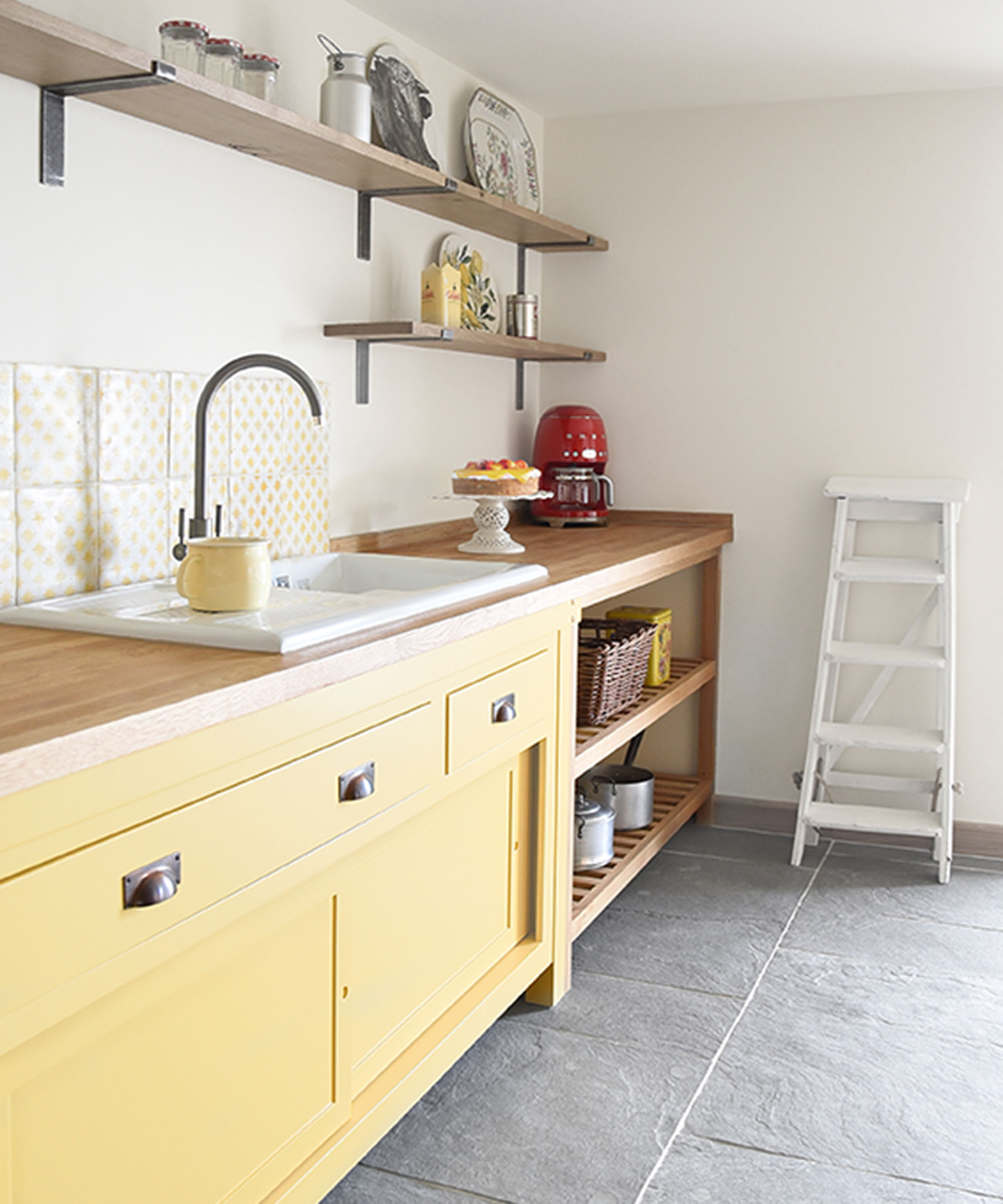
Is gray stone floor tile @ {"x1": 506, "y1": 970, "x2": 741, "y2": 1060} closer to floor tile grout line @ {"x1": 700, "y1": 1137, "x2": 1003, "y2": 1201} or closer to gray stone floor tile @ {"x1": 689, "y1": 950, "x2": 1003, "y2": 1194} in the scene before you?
gray stone floor tile @ {"x1": 689, "y1": 950, "x2": 1003, "y2": 1194}

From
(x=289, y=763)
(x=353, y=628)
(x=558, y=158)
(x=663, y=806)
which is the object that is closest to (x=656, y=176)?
(x=558, y=158)

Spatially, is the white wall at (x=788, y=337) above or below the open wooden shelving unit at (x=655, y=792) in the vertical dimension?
above

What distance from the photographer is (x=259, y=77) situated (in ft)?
7.61

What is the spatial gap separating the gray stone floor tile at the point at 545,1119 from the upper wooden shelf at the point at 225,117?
178 cm

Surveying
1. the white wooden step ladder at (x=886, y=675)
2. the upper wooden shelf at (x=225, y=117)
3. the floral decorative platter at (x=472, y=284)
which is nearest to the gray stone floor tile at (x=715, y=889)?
the white wooden step ladder at (x=886, y=675)

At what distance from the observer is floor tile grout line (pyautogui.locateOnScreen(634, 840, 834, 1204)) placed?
2062 mm

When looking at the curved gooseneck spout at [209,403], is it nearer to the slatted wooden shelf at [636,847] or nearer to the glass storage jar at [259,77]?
the glass storage jar at [259,77]

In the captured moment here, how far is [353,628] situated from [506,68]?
222 cm

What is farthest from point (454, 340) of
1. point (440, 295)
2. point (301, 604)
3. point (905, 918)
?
A: point (905, 918)

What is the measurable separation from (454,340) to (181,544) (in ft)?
3.09

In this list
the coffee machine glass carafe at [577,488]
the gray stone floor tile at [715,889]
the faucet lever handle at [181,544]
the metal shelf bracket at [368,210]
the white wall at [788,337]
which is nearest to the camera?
the faucet lever handle at [181,544]

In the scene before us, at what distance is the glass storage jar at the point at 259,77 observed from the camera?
231cm

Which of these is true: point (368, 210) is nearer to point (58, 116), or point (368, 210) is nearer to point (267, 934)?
point (58, 116)

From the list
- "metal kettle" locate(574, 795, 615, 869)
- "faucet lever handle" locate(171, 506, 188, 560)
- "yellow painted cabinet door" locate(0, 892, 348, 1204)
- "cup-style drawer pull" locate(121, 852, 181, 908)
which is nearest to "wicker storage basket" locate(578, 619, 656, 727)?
"metal kettle" locate(574, 795, 615, 869)
